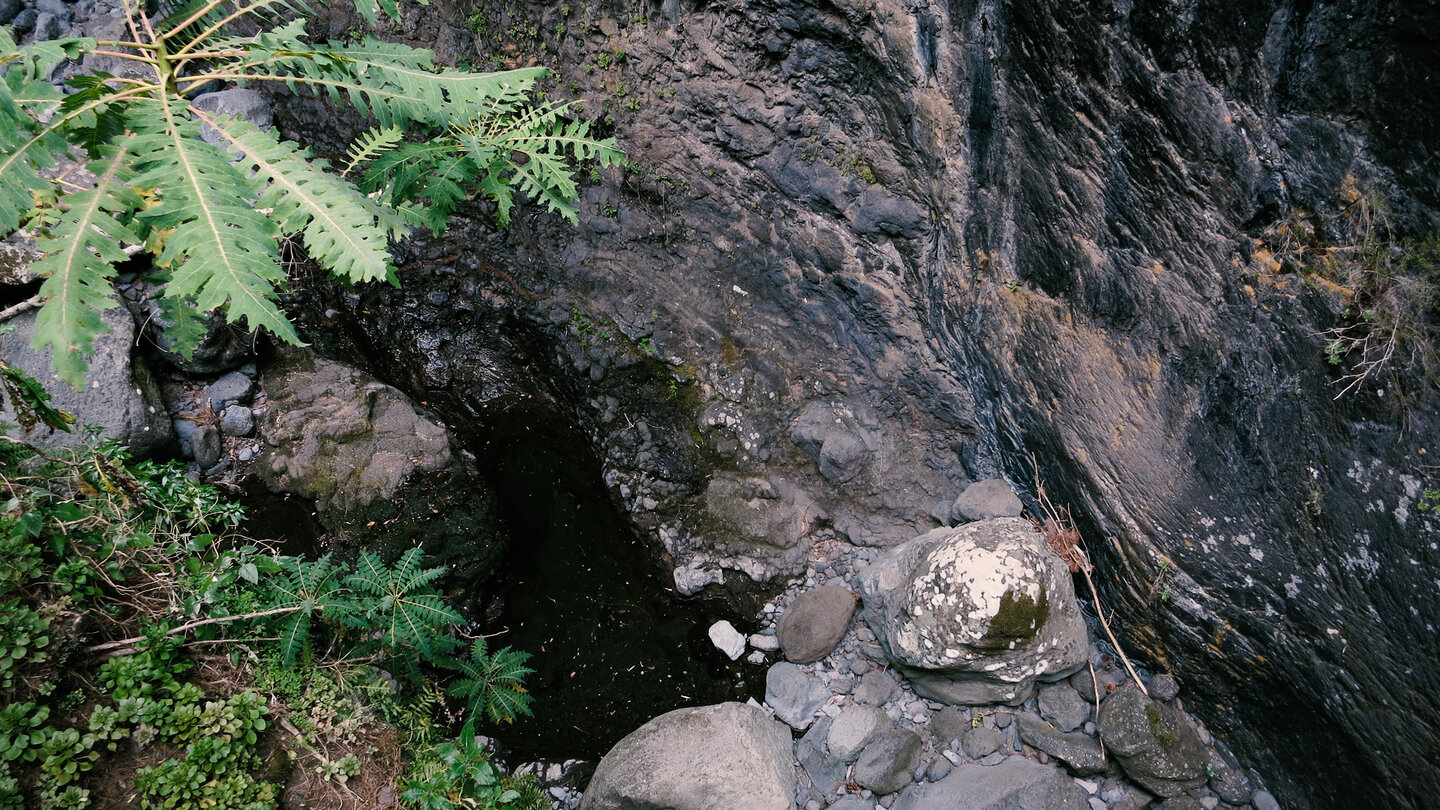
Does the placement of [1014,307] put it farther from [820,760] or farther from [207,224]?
[207,224]

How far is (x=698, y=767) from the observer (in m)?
3.07

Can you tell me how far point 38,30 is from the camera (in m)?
4.70

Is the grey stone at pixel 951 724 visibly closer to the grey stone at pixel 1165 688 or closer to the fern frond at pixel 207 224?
the grey stone at pixel 1165 688

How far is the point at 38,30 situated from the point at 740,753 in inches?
259

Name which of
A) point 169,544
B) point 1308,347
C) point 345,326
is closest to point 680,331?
point 345,326

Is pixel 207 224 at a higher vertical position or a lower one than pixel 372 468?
higher

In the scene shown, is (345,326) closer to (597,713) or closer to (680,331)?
(680,331)

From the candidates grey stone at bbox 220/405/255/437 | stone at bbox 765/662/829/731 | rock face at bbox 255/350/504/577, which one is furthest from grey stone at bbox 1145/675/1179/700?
grey stone at bbox 220/405/255/437

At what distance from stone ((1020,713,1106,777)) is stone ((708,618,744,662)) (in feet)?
4.73

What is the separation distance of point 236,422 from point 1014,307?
433 cm

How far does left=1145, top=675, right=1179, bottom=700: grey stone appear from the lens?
3.13 meters

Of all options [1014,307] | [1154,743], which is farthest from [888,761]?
[1014,307]

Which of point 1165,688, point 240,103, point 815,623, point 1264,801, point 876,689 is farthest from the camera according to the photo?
point 240,103

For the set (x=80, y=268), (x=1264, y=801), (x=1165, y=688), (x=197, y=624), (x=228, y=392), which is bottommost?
(x=1264, y=801)
